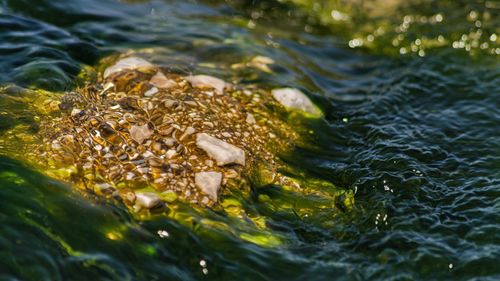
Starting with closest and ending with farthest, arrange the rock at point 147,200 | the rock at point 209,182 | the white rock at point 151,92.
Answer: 1. the rock at point 147,200
2. the rock at point 209,182
3. the white rock at point 151,92

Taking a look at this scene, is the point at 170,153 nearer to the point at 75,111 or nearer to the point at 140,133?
the point at 140,133

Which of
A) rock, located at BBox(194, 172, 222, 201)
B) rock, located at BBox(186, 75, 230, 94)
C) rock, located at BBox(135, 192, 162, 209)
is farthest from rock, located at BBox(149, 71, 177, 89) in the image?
rock, located at BBox(135, 192, 162, 209)

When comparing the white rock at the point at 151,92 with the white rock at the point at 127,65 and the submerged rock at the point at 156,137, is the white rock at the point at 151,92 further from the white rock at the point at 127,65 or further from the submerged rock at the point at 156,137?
the white rock at the point at 127,65

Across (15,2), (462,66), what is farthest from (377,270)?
(15,2)

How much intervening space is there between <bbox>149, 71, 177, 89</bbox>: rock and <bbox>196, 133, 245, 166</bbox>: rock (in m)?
0.87

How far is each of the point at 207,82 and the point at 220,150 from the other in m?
1.16

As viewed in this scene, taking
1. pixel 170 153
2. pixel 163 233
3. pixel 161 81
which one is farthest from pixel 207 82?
pixel 163 233

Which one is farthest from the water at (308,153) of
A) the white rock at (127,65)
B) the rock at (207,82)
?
the rock at (207,82)

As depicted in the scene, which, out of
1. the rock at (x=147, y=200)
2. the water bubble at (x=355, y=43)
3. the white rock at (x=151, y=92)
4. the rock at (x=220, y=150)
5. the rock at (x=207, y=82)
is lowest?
the rock at (x=147, y=200)

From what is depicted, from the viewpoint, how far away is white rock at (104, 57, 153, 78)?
5098 mm

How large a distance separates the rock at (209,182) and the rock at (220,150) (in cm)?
15

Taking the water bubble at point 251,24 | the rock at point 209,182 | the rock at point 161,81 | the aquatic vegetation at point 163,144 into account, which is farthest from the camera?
the water bubble at point 251,24

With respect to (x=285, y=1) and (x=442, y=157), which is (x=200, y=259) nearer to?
(x=442, y=157)

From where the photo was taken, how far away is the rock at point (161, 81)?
16.1 feet
